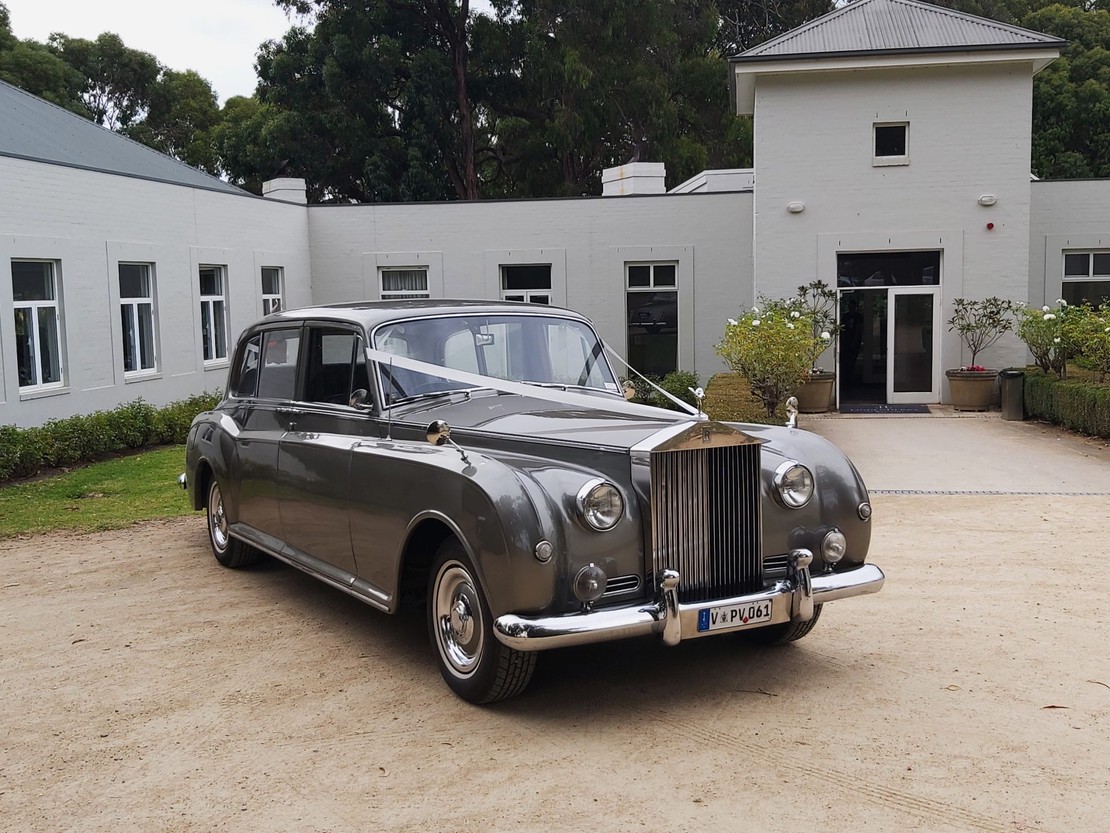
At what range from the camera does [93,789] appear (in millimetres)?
4301

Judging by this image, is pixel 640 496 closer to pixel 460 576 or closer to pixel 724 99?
pixel 460 576

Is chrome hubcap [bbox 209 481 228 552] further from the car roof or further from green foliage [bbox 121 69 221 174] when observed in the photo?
green foliage [bbox 121 69 221 174]

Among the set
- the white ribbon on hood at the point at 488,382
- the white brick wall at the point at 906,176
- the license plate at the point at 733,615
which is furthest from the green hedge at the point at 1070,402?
the license plate at the point at 733,615

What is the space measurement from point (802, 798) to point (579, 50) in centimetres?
3271

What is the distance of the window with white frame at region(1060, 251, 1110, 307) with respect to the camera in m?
22.4

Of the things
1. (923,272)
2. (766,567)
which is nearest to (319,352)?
(766,567)

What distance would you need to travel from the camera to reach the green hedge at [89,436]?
42.9ft

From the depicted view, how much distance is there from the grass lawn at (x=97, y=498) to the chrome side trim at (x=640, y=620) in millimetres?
6567

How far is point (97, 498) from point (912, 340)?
45.7ft

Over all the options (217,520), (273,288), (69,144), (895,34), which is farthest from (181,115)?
(217,520)

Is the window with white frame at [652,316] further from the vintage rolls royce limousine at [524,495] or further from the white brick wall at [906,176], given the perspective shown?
the vintage rolls royce limousine at [524,495]

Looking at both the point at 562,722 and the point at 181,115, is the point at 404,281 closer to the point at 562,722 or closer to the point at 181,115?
the point at 562,722

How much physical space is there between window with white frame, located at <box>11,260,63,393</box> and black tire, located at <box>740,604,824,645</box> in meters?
12.5

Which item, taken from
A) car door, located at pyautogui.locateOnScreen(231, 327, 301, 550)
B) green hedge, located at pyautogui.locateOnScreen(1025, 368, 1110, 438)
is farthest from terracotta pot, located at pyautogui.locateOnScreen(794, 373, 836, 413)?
car door, located at pyautogui.locateOnScreen(231, 327, 301, 550)
